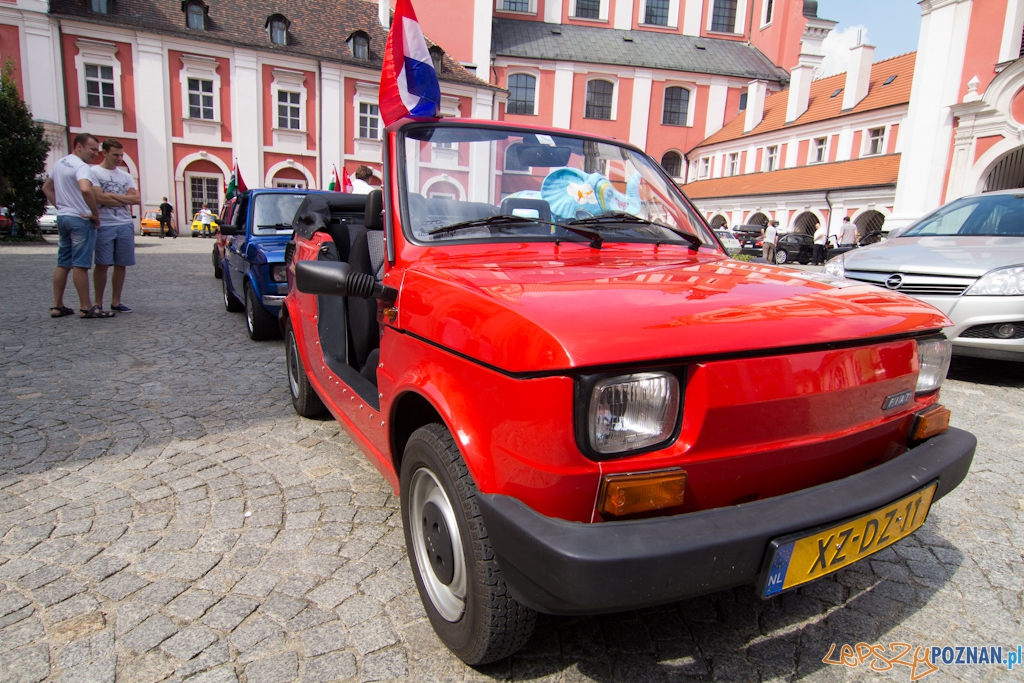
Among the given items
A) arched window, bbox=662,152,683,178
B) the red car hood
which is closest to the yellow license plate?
the red car hood

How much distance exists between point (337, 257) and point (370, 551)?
69.3 inches

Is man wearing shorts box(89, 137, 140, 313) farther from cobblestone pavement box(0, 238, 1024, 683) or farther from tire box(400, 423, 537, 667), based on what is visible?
tire box(400, 423, 537, 667)

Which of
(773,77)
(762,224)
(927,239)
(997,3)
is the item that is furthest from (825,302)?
(773,77)

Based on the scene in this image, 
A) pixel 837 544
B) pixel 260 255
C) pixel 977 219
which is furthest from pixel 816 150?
pixel 837 544

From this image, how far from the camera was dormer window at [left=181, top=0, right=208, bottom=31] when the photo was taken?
1155 inches

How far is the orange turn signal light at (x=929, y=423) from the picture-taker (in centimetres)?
194

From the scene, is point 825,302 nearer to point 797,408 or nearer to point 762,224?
point 797,408

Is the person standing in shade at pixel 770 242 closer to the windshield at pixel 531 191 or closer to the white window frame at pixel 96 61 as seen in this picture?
the windshield at pixel 531 191

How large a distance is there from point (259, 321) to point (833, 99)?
130ft

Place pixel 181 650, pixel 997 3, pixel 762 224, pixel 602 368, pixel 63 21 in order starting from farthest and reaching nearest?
1. pixel 762 224
2. pixel 63 21
3. pixel 997 3
4. pixel 181 650
5. pixel 602 368

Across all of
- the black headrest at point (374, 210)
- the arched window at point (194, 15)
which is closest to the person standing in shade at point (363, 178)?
the black headrest at point (374, 210)

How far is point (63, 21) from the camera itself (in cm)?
2691

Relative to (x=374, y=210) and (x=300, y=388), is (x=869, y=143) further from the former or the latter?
(x=374, y=210)

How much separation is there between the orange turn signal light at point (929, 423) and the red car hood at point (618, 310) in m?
0.29
